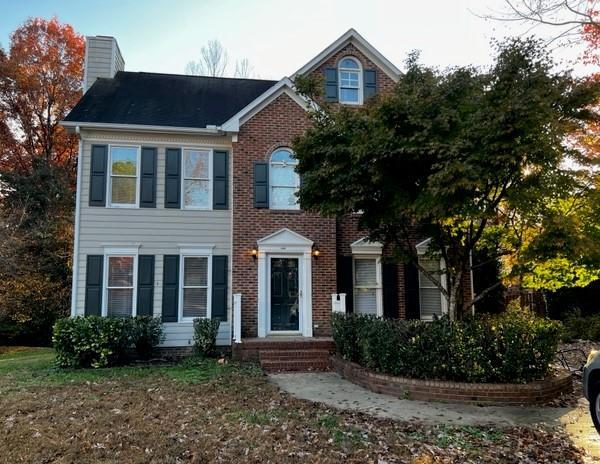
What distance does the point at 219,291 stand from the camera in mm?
11219

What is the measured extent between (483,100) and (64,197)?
57.4 feet

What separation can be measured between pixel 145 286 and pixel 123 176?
9.57ft

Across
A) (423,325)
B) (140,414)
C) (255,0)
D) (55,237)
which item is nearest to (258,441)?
(140,414)

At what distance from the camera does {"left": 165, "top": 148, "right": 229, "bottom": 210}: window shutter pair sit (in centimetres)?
1132

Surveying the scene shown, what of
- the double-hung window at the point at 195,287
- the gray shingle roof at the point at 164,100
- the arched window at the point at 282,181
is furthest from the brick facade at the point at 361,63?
the double-hung window at the point at 195,287

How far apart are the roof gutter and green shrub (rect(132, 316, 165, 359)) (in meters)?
4.77

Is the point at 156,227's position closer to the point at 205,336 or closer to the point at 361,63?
the point at 205,336

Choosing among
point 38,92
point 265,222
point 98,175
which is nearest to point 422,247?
point 265,222

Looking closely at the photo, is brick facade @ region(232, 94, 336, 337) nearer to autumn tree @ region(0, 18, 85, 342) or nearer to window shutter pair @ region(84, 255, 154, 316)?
window shutter pair @ region(84, 255, 154, 316)

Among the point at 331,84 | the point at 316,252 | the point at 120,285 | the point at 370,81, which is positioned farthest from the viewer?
the point at 370,81

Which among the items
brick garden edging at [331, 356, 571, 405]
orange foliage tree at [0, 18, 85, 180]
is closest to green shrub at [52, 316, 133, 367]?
brick garden edging at [331, 356, 571, 405]

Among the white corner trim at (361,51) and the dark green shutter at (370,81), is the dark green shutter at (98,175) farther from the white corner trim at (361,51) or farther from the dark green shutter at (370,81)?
the dark green shutter at (370,81)

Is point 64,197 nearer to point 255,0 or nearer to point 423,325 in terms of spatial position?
point 255,0

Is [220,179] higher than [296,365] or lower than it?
higher
